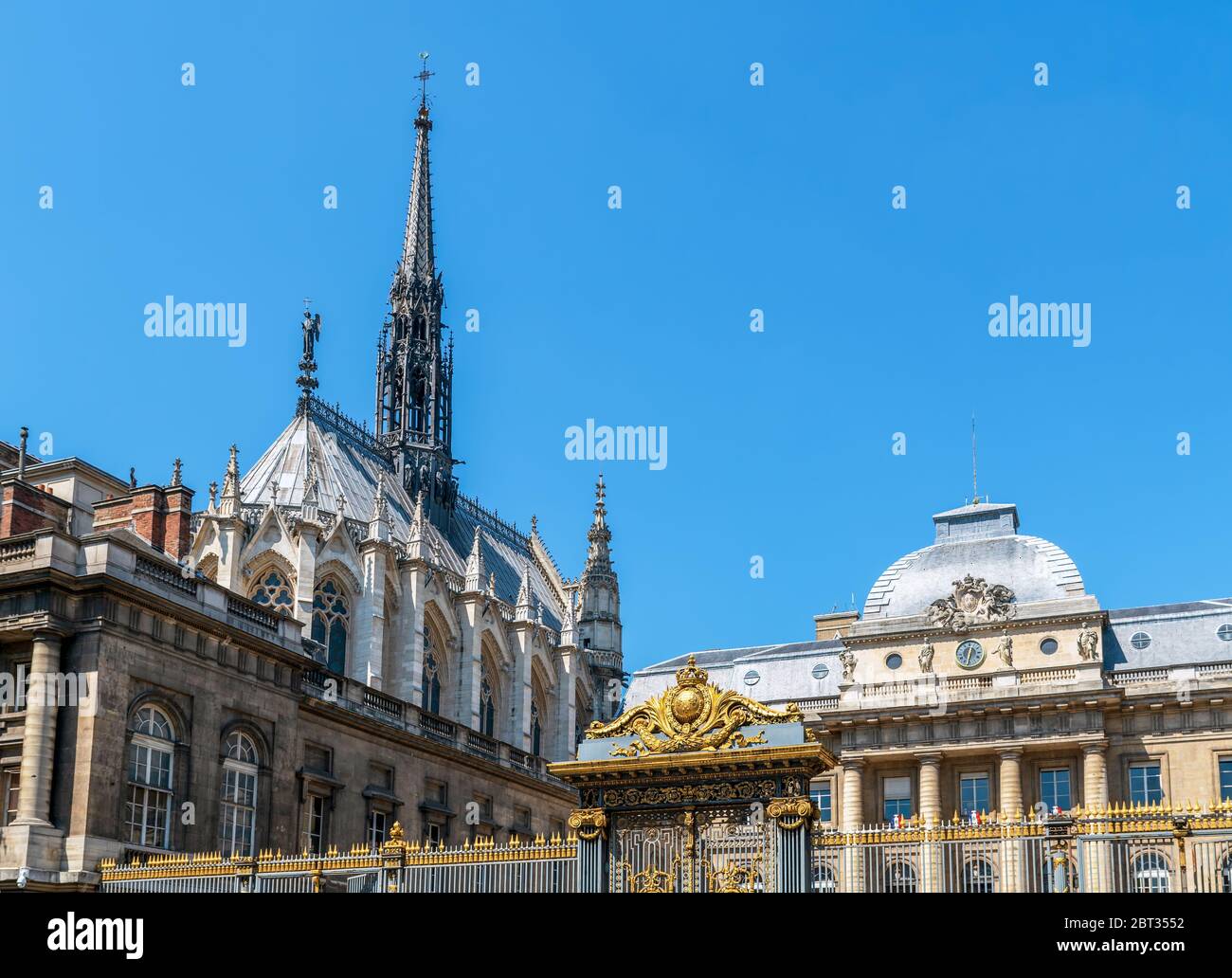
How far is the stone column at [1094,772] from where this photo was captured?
46719 millimetres

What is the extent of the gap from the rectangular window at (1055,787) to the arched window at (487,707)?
23.3 m

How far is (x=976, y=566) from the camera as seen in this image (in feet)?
174

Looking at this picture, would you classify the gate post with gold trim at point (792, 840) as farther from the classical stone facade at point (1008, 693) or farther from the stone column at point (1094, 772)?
the stone column at point (1094, 772)

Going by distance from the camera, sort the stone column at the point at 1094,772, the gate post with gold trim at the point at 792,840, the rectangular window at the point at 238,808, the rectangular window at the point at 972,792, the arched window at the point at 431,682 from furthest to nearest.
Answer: the arched window at the point at 431,682
the rectangular window at the point at 972,792
the stone column at the point at 1094,772
the rectangular window at the point at 238,808
the gate post with gold trim at the point at 792,840

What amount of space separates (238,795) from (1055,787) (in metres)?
25.8

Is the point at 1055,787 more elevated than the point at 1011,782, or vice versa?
the point at 1011,782

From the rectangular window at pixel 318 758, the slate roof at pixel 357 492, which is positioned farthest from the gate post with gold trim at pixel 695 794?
the slate roof at pixel 357 492

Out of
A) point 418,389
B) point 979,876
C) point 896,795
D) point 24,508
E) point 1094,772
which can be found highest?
point 418,389

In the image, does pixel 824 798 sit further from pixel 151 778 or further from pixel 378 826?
pixel 151 778

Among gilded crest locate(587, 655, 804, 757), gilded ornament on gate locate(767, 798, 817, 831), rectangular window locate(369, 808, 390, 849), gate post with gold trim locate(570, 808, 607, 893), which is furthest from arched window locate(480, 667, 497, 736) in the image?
gilded ornament on gate locate(767, 798, 817, 831)

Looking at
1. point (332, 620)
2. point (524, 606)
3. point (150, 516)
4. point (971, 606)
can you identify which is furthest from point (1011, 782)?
point (150, 516)

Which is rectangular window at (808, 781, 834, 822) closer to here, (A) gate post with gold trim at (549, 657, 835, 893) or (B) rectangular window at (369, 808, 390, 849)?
(B) rectangular window at (369, 808, 390, 849)
